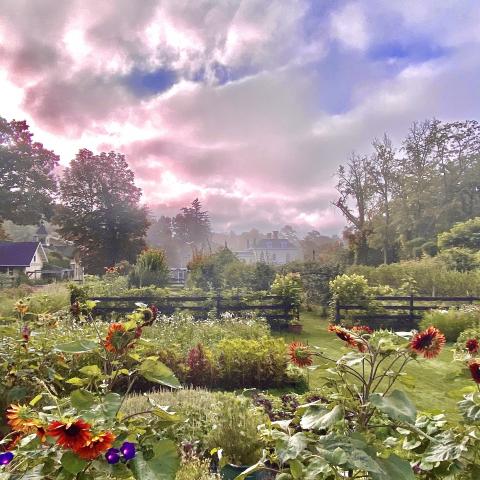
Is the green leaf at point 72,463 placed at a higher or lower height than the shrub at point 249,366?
higher

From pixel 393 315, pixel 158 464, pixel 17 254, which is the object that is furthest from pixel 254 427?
pixel 17 254

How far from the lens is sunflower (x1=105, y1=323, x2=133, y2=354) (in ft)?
5.91

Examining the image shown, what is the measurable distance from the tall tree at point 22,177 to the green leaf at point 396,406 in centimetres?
3388

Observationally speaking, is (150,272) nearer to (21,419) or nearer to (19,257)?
(21,419)

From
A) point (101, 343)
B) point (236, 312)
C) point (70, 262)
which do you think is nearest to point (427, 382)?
point (236, 312)

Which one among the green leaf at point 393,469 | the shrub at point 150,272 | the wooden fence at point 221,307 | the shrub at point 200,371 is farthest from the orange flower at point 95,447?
the shrub at point 150,272

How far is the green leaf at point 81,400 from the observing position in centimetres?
151

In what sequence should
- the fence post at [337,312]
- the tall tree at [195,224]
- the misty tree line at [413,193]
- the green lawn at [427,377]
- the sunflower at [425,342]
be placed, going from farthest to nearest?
the tall tree at [195,224], the misty tree line at [413,193], the fence post at [337,312], the green lawn at [427,377], the sunflower at [425,342]

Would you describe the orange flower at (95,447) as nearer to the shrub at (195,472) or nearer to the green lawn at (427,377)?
the green lawn at (427,377)

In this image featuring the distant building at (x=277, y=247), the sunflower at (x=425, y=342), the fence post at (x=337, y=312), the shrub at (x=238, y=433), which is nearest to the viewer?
the sunflower at (x=425, y=342)

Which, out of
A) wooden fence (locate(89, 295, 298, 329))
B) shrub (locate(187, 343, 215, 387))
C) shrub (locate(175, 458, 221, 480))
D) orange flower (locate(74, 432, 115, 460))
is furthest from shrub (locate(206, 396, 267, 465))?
A: wooden fence (locate(89, 295, 298, 329))

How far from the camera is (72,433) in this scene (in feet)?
4.17

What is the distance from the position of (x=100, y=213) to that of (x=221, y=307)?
71.5 ft

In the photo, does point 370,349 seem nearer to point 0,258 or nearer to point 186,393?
point 186,393
